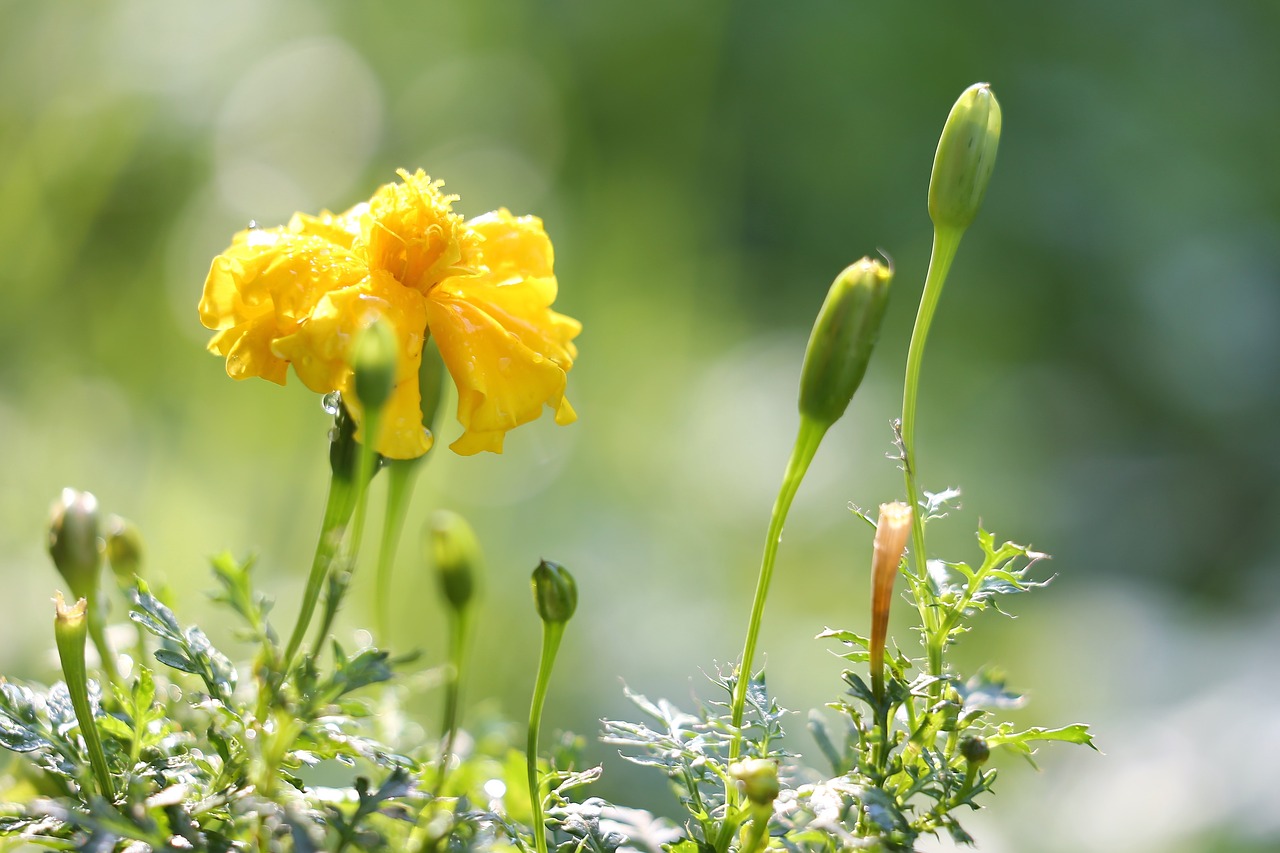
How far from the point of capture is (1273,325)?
230cm

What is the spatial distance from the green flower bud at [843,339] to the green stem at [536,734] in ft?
0.31

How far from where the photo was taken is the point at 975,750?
0.29 meters

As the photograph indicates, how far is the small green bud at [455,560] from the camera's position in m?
0.32

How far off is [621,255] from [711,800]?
1897 millimetres

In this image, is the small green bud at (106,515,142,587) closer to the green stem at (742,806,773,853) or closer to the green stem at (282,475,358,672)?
the green stem at (282,475,358,672)

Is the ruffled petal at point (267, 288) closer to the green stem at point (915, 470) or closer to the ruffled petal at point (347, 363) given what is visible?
the ruffled petal at point (347, 363)

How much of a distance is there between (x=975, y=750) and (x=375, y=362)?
0.17m

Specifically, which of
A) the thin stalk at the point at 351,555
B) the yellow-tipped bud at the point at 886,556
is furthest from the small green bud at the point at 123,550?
the yellow-tipped bud at the point at 886,556

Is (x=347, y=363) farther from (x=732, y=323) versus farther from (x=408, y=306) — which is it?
(x=732, y=323)

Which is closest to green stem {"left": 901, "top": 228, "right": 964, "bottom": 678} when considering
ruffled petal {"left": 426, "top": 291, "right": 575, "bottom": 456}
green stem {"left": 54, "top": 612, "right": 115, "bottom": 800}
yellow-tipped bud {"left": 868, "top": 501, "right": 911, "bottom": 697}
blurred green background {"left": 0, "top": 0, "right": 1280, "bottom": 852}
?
yellow-tipped bud {"left": 868, "top": 501, "right": 911, "bottom": 697}

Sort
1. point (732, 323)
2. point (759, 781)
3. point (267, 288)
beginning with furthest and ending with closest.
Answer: point (732, 323)
point (267, 288)
point (759, 781)

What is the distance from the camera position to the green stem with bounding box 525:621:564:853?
29 cm

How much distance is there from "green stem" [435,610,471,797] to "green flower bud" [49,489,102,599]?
4.9 inches

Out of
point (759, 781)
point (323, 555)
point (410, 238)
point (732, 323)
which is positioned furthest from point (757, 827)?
point (732, 323)
